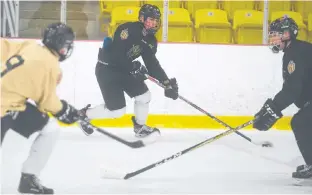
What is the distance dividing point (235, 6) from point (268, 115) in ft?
6.31

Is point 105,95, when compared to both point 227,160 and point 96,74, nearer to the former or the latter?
point 96,74

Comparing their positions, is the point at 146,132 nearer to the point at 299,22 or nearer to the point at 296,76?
the point at 296,76

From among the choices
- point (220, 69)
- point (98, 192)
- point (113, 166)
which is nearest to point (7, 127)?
point (98, 192)

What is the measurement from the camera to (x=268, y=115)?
2236 mm

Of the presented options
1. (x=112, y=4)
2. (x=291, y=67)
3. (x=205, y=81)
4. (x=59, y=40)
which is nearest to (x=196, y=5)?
(x=112, y=4)

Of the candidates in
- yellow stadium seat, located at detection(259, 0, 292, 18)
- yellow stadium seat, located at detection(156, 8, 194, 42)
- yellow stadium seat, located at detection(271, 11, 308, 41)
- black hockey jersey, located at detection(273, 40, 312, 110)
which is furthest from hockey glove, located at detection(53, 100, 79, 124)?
yellow stadium seat, located at detection(259, 0, 292, 18)

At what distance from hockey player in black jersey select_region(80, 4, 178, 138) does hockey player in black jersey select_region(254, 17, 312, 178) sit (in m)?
0.72

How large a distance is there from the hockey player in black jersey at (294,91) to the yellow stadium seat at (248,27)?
1.03 m

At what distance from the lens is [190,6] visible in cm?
390

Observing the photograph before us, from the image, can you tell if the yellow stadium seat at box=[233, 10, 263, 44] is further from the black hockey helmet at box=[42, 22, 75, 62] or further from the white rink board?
the black hockey helmet at box=[42, 22, 75, 62]

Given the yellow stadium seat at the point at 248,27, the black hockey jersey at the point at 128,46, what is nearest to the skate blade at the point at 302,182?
the black hockey jersey at the point at 128,46

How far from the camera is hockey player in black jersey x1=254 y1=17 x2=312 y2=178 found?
2.25 m

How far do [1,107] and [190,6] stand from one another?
2.44 metres

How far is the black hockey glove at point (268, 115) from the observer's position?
222cm
